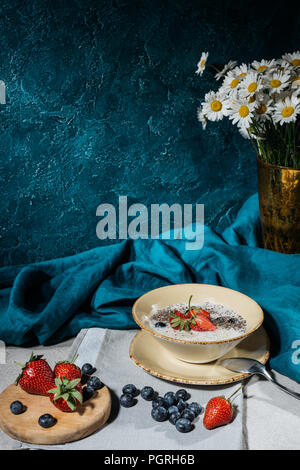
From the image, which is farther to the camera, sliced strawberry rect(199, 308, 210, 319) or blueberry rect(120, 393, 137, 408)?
Result: sliced strawberry rect(199, 308, 210, 319)

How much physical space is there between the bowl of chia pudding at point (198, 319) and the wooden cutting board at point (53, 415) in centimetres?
20

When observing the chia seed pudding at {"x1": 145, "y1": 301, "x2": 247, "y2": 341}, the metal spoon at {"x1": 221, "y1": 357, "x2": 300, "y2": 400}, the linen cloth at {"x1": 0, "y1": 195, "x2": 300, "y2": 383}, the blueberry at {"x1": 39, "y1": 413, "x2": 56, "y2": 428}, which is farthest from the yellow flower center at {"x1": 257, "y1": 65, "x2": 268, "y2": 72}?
the blueberry at {"x1": 39, "y1": 413, "x2": 56, "y2": 428}

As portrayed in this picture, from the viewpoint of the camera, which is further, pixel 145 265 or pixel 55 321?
pixel 145 265

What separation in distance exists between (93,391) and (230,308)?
17.2 inches

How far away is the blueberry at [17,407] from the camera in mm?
1006

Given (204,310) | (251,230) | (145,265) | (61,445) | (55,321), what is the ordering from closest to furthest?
(61,445), (204,310), (55,321), (145,265), (251,230)

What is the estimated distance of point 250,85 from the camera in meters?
1.28

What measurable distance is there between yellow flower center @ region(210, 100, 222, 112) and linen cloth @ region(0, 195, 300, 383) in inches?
16.1

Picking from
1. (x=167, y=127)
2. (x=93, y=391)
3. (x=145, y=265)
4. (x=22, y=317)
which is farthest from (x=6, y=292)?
(x=167, y=127)

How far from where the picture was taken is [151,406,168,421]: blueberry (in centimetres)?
102

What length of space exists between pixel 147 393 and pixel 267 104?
0.79 metres

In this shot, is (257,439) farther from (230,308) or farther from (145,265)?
(145,265)

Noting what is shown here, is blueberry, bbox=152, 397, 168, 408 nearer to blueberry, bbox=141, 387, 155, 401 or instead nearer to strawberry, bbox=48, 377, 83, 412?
blueberry, bbox=141, 387, 155, 401

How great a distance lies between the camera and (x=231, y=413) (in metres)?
1.00
